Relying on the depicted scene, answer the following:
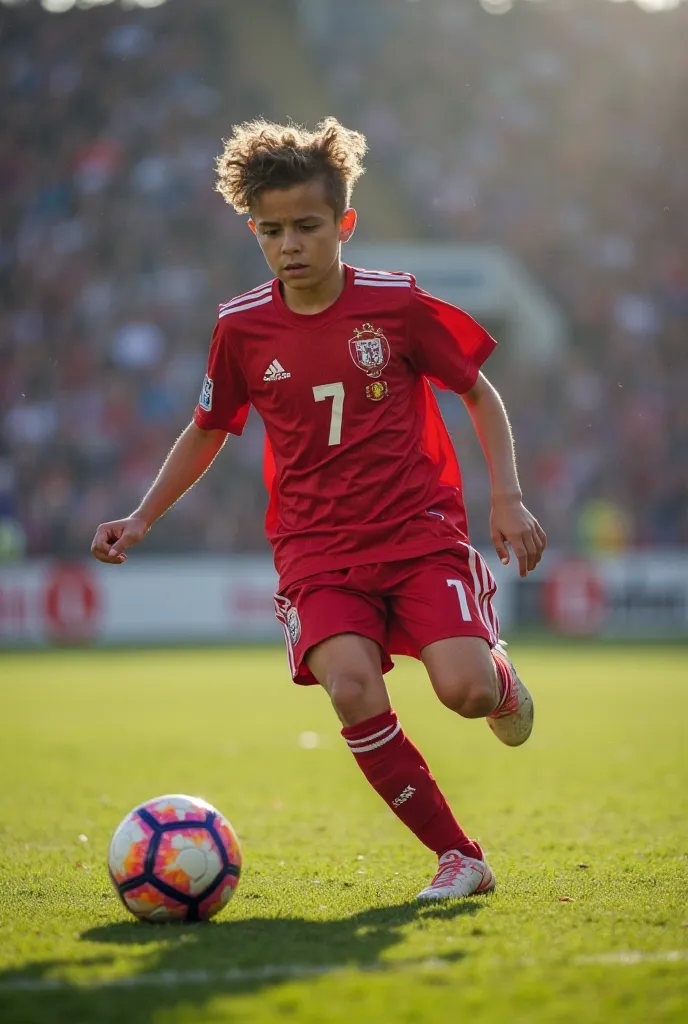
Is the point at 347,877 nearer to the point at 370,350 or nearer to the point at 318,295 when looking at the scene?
the point at 370,350

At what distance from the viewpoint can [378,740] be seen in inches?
148

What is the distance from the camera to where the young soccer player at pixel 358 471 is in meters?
3.80

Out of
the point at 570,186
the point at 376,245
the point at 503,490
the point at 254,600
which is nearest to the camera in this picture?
the point at 503,490

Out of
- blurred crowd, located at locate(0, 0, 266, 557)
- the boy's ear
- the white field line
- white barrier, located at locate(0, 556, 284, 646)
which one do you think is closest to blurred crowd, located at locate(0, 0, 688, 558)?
blurred crowd, located at locate(0, 0, 266, 557)

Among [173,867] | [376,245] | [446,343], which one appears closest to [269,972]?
[173,867]

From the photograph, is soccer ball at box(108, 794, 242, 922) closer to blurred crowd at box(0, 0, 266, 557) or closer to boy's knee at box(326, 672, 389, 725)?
boy's knee at box(326, 672, 389, 725)

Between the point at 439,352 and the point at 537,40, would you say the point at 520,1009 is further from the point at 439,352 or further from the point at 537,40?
the point at 537,40

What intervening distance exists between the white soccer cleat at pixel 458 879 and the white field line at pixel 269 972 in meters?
0.77

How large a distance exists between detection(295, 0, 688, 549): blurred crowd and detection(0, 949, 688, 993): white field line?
16.8 meters

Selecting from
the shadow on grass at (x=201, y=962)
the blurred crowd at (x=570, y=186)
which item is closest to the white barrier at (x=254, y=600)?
the blurred crowd at (x=570, y=186)

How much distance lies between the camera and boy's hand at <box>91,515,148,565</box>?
3992 millimetres

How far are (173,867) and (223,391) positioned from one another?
4.89ft

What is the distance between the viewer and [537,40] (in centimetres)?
2820

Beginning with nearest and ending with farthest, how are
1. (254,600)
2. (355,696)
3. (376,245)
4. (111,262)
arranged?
(355,696) < (254,600) < (111,262) < (376,245)
